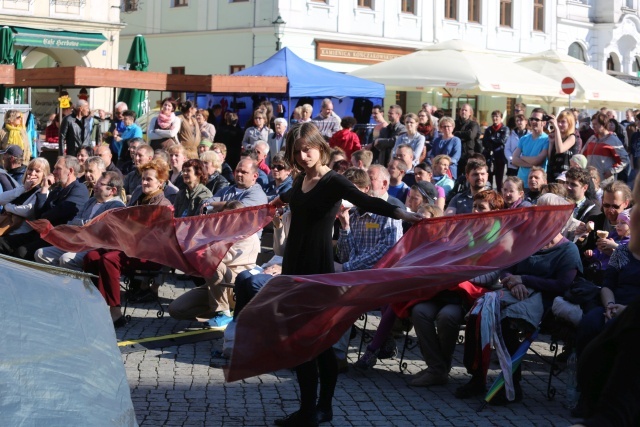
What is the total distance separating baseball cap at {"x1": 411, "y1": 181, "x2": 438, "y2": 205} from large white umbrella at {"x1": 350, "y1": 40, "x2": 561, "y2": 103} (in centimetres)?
1189

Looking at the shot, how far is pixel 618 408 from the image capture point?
112 inches

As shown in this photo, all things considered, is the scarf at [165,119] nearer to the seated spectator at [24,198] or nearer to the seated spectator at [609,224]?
the seated spectator at [24,198]

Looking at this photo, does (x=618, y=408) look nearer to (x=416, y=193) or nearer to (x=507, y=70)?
(x=416, y=193)

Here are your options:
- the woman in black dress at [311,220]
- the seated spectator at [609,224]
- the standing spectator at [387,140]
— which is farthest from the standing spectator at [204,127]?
the woman in black dress at [311,220]

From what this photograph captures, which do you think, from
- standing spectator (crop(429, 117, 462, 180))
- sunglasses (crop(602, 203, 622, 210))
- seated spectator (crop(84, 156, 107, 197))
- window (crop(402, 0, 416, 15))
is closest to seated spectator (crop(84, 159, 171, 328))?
seated spectator (crop(84, 156, 107, 197))

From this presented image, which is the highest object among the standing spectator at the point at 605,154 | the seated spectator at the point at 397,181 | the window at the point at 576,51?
the window at the point at 576,51

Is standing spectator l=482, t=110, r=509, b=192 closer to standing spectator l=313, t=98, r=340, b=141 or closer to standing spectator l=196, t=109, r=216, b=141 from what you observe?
standing spectator l=313, t=98, r=340, b=141

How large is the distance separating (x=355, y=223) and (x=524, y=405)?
2057mm

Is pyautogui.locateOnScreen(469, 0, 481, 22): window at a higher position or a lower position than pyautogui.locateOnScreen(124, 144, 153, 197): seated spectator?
higher

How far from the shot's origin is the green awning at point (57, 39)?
34.6m

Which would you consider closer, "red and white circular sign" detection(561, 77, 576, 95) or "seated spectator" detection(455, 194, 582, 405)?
"seated spectator" detection(455, 194, 582, 405)

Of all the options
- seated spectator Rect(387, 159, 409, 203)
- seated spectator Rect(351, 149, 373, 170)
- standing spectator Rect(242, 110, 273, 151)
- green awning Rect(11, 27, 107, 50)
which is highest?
green awning Rect(11, 27, 107, 50)

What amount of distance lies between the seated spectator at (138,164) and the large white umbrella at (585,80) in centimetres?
1509

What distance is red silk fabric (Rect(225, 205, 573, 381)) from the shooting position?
19.5 ft
